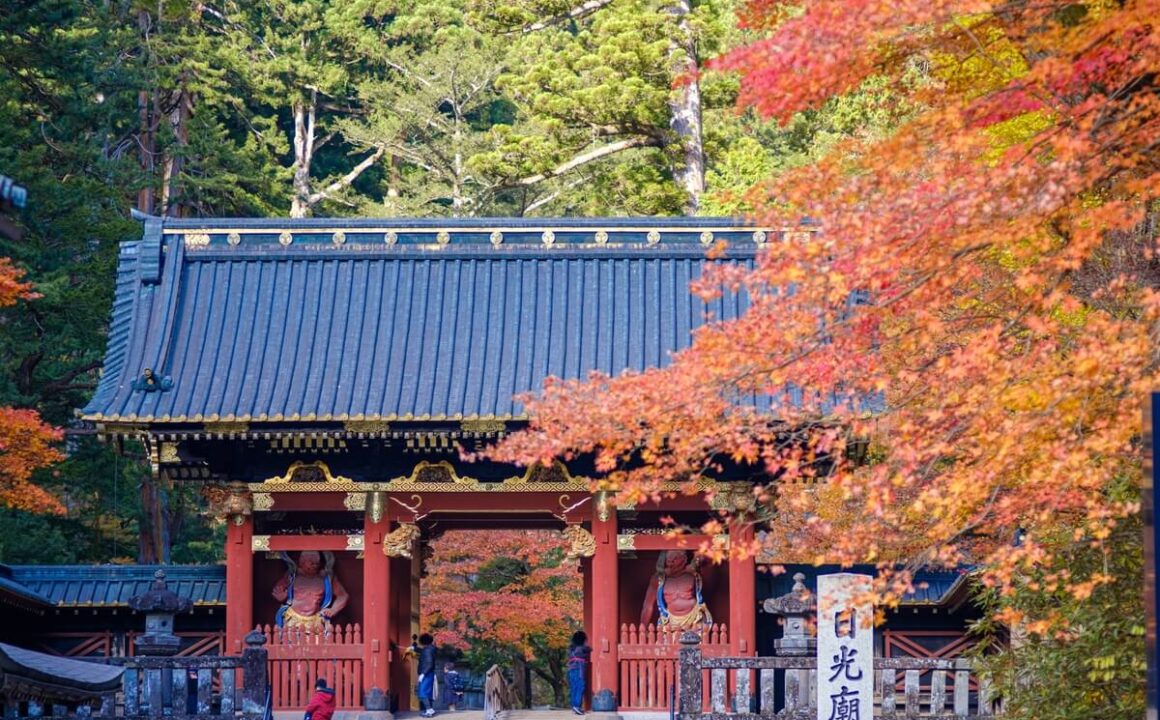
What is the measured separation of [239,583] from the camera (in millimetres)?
22344

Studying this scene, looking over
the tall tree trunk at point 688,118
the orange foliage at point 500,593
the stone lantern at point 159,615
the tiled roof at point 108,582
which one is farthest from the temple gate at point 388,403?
the tall tree trunk at point 688,118

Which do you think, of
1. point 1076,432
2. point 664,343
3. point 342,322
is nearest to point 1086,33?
point 1076,432

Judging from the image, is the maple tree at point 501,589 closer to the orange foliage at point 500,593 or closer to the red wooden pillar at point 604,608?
the orange foliage at point 500,593

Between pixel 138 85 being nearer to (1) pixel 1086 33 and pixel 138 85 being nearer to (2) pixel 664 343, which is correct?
(2) pixel 664 343

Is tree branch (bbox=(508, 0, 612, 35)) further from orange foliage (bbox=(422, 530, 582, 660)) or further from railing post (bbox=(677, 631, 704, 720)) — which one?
railing post (bbox=(677, 631, 704, 720))

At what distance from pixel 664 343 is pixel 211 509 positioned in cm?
612

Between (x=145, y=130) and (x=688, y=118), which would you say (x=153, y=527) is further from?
(x=688, y=118)

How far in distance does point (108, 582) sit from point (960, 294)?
42.8 ft

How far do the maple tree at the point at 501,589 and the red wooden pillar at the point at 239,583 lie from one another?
1145cm

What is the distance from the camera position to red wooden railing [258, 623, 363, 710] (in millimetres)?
21781

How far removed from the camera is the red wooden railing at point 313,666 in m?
21.8

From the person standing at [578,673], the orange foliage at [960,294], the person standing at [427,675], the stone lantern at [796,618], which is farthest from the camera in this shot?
the person standing at [427,675]

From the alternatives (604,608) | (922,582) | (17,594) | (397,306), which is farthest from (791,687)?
(17,594)

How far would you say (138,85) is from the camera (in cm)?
3728
